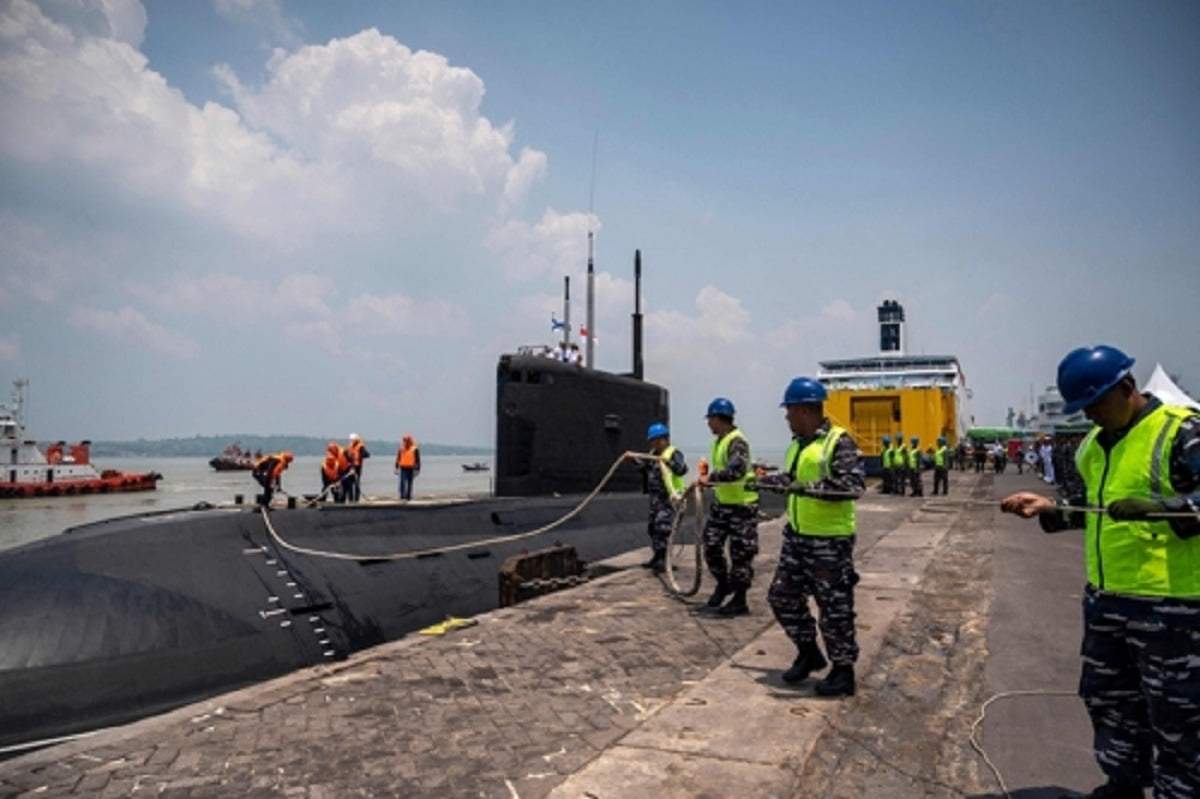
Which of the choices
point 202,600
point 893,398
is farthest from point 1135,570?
point 893,398

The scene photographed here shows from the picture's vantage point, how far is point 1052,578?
9523 mm

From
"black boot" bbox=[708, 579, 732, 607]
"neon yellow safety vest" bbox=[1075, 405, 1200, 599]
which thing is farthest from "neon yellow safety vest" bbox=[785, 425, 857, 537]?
"black boot" bbox=[708, 579, 732, 607]

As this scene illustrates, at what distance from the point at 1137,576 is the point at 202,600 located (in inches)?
294

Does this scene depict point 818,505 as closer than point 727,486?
Yes

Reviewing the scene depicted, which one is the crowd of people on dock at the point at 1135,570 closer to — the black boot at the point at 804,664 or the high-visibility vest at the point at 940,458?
the black boot at the point at 804,664

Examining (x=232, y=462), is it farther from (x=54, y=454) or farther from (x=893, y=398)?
(x=893, y=398)

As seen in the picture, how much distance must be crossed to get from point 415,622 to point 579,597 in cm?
204

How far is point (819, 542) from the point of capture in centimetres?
492

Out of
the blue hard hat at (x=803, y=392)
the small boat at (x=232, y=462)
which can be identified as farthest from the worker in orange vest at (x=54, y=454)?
the blue hard hat at (x=803, y=392)

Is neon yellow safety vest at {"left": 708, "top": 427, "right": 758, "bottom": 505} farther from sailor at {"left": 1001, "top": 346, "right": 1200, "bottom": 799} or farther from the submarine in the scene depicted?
sailor at {"left": 1001, "top": 346, "right": 1200, "bottom": 799}

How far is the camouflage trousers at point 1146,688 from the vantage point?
2.71 meters

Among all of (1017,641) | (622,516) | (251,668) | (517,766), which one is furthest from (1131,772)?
(622,516)

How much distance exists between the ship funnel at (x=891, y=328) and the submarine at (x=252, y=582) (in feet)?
137

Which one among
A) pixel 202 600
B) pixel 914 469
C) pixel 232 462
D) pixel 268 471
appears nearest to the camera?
pixel 202 600
